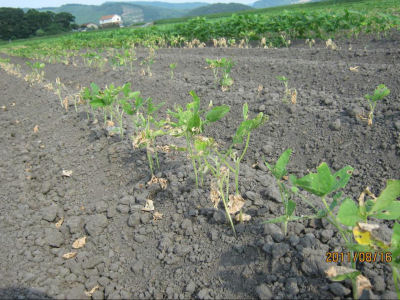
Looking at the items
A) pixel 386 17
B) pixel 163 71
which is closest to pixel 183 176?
pixel 163 71

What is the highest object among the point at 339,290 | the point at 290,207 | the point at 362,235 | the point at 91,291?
the point at 362,235

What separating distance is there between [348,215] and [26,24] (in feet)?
225

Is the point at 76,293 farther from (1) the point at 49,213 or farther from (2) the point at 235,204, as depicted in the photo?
(2) the point at 235,204

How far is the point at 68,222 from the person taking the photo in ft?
6.91

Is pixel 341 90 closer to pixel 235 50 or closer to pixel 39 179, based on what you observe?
pixel 39 179

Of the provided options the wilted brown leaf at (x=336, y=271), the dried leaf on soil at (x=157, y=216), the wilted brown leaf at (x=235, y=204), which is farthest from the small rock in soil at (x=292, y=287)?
the dried leaf on soil at (x=157, y=216)

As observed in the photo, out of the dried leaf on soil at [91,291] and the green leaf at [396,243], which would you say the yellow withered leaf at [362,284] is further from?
the dried leaf on soil at [91,291]

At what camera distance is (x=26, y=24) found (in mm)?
55312

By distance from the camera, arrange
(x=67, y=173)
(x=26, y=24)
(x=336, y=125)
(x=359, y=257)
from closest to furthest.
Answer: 1. (x=359, y=257)
2. (x=67, y=173)
3. (x=336, y=125)
4. (x=26, y=24)

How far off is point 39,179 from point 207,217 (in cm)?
183

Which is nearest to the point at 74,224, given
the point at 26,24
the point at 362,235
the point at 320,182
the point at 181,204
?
the point at 181,204

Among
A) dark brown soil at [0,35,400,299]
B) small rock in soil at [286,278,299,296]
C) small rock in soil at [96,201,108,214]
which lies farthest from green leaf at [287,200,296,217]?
small rock in soil at [96,201,108,214]

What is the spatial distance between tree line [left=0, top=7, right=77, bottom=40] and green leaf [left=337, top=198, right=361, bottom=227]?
61677mm

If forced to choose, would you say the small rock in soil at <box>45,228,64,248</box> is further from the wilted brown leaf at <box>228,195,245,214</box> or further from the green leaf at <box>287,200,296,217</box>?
the green leaf at <box>287,200,296,217</box>
